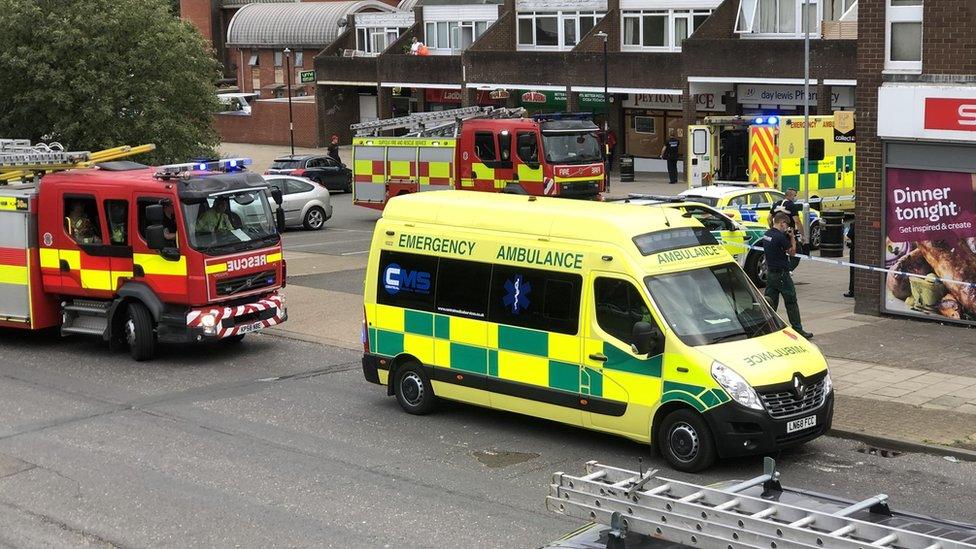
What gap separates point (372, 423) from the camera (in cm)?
1322

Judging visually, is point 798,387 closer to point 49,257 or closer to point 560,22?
point 49,257

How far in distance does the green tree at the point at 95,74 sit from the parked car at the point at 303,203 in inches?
105

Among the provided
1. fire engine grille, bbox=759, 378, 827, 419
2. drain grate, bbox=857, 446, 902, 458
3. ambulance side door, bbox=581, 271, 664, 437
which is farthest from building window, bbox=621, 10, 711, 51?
fire engine grille, bbox=759, 378, 827, 419

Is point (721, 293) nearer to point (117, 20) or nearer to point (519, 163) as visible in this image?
point (519, 163)

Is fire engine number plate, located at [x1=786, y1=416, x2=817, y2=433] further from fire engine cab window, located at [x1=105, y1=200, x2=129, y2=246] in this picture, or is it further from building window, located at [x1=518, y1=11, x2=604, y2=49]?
building window, located at [x1=518, y1=11, x2=604, y2=49]

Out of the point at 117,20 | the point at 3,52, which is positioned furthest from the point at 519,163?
the point at 3,52

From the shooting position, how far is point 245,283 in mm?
16750

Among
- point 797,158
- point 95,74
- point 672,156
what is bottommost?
point 672,156

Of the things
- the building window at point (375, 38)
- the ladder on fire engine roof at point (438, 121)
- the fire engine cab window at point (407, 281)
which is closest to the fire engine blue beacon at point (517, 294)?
the fire engine cab window at point (407, 281)

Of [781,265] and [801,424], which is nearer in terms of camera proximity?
[801,424]

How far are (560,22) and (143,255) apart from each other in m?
35.1

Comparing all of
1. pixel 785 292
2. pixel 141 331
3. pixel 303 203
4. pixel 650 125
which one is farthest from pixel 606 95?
pixel 141 331

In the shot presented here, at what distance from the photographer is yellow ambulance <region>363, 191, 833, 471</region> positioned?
10.9m

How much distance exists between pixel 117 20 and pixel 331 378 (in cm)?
1777
